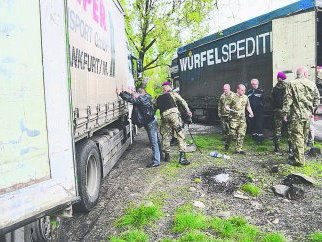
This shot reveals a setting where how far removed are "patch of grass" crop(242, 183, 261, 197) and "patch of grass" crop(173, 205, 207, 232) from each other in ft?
3.82

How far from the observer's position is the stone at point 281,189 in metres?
5.47

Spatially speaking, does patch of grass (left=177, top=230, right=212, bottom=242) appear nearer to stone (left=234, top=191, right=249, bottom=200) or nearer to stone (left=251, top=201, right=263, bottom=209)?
stone (left=251, top=201, right=263, bottom=209)

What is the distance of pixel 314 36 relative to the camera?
7.74m

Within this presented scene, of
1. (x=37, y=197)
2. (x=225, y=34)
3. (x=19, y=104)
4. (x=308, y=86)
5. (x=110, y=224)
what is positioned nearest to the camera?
(x=19, y=104)

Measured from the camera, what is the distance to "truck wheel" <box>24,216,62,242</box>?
3.14 meters

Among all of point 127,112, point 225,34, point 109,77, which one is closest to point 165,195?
point 109,77

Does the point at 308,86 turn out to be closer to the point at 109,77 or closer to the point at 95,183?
the point at 109,77

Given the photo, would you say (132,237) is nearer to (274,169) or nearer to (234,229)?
(234,229)

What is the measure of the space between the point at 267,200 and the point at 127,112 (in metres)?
5.13

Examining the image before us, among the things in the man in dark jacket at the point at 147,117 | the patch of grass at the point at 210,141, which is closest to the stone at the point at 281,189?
the man in dark jacket at the point at 147,117

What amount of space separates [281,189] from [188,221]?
1.87 meters

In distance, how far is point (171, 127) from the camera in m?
7.88

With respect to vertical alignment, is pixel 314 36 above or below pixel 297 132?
above

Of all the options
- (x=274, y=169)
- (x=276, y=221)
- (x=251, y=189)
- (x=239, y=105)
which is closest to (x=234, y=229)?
(x=276, y=221)
